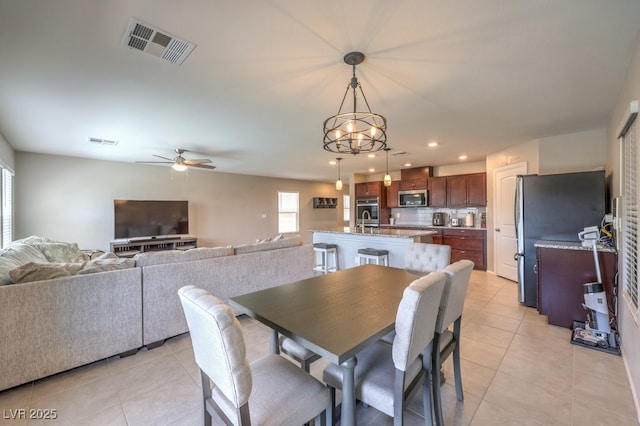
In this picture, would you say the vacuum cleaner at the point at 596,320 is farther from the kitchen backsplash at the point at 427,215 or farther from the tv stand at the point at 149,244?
the tv stand at the point at 149,244

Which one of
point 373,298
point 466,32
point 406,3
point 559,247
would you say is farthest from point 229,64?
point 559,247

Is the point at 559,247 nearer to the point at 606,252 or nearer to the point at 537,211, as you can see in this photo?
the point at 606,252

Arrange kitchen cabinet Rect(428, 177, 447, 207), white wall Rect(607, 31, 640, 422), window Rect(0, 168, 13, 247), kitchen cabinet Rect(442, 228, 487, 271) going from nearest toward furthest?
white wall Rect(607, 31, 640, 422), window Rect(0, 168, 13, 247), kitchen cabinet Rect(442, 228, 487, 271), kitchen cabinet Rect(428, 177, 447, 207)

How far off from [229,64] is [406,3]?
4.42ft

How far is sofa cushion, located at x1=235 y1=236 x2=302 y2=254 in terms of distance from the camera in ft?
10.9

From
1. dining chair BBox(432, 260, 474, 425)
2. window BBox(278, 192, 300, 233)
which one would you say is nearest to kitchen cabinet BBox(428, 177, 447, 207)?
window BBox(278, 192, 300, 233)

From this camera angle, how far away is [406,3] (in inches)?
58.5

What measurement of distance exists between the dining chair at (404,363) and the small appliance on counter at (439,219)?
562 centimetres

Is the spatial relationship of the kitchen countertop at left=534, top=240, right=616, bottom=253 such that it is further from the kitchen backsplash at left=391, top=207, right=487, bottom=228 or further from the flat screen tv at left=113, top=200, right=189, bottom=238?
the flat screen tv at left=113, top=200, right=189, bottom=238

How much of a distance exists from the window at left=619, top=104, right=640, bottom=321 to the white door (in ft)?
7.41

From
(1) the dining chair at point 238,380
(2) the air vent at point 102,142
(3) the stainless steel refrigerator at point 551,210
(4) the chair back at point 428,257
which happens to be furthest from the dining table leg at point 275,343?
(2) the air vent at point 102,142

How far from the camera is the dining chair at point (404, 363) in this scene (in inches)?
48.0

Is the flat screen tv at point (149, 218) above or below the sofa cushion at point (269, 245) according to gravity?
above

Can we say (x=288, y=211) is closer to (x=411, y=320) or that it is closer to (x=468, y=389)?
(x=468, y=389)
